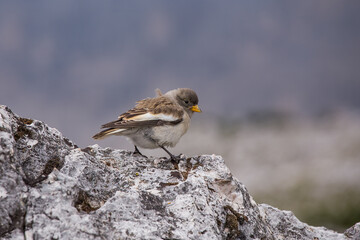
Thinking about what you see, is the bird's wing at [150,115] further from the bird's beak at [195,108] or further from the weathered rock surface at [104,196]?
the weathered rock surface at [104,196]

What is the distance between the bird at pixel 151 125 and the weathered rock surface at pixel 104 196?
1553 mm

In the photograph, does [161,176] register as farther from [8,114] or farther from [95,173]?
[8,114]

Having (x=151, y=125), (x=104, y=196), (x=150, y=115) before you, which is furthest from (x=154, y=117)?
(x=104, y=196)

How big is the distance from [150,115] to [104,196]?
3.69 metres

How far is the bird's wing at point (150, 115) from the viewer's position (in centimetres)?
816

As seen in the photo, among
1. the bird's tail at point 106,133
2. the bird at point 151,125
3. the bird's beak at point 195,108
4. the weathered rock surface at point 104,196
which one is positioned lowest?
the weathered rock surface at point 104,196

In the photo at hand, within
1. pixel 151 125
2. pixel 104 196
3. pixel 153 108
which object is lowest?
pixel 104 196

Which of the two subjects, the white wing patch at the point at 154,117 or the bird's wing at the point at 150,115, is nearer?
the bird's wing at the point at 150,115

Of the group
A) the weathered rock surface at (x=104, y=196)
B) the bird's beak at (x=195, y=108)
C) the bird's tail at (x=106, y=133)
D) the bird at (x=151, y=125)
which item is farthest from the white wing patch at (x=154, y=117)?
the weathered rock surface at (x=104, y=196)

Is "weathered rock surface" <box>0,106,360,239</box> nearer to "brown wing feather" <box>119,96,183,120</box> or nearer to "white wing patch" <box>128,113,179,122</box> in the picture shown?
"white wing patch" <box>128,113,179,122</box>

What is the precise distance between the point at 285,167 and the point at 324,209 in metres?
20.2

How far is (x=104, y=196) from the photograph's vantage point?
5180 millimetres

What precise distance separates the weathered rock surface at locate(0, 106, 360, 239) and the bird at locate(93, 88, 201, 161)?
5.09 feet

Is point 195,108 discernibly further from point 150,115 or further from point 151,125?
point 151,125
